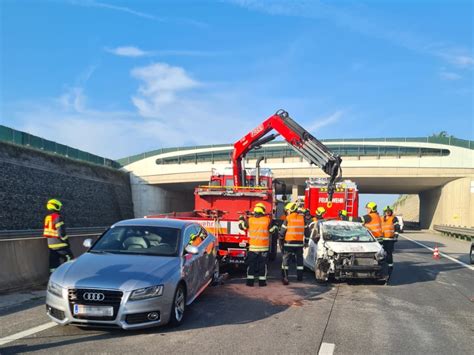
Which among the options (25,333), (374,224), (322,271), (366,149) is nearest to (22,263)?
(25,333)

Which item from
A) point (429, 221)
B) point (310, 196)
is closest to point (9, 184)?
point (310, 196)

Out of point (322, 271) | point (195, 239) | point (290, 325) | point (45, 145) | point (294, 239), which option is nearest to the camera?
point (290, 325)

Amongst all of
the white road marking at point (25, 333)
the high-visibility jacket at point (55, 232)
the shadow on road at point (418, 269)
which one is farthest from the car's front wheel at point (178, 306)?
the shadow on road at point (418, 269)

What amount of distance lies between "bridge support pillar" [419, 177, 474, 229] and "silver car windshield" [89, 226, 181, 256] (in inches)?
1379

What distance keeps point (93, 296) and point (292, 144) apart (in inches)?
434

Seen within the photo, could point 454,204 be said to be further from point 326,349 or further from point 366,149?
point 326,349

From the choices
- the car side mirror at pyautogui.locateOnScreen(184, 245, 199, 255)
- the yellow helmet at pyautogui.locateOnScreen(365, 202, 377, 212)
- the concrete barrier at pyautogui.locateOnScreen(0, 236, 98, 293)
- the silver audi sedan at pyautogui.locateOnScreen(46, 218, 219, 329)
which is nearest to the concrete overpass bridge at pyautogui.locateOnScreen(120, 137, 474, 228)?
the yellow helmet at pyautogui.locateOnScreen(365, 202, 377, 212)

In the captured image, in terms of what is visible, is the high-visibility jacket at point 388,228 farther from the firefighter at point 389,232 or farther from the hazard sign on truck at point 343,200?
the hazard sign on truck at point 343,200

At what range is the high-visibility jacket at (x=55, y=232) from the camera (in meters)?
8.90

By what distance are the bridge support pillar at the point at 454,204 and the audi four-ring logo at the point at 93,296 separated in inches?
1447

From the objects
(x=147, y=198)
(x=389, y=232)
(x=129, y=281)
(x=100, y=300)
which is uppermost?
(x=147, y=198)

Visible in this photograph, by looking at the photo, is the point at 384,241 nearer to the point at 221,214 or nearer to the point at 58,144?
the point at 221,214

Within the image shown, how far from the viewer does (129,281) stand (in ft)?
18.4

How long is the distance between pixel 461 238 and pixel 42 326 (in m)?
28.5
